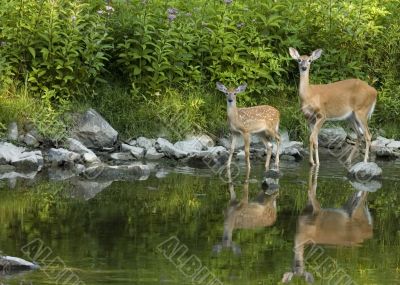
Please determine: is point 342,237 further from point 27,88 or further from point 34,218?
point 27,88

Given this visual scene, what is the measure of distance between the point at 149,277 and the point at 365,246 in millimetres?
2740

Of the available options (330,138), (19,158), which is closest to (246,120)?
(330,138)

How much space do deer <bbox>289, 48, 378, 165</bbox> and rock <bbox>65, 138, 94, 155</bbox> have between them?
365 centimetres

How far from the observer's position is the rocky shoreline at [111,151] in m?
16.4

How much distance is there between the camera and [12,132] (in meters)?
17.7

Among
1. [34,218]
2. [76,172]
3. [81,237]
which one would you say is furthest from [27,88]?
[81,237]

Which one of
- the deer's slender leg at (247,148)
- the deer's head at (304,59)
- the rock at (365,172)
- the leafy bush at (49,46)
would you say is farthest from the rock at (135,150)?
the rock at (365,172)

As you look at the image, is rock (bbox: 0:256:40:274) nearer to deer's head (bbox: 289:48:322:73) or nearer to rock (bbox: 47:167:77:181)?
rock (bbox: 47:167:77:181)

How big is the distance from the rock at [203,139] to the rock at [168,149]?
592mm

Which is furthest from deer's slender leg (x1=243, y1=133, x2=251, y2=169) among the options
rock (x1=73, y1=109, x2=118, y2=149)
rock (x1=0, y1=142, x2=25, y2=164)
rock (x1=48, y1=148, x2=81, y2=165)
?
rock (x1=0, y1=142, x2=25, y2=164)

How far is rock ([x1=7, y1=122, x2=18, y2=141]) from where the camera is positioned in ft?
57.8

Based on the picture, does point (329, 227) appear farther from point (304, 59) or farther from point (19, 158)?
point (304, 59)

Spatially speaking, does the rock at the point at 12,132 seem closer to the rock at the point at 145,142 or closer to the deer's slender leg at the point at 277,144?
the rock at the point at 145,142

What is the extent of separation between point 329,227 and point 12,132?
6.62 meters
